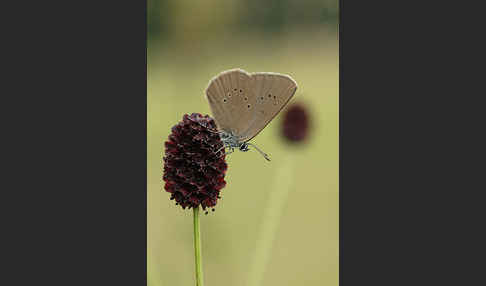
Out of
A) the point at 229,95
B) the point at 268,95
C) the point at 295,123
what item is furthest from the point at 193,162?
the point at 295,123

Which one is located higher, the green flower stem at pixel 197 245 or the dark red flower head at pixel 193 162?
the dark red flower head at pixel 193 162

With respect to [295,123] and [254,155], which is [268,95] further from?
[295,123]

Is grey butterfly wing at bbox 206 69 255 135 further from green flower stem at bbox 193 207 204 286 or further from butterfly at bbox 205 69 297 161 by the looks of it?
green flower stem at bbox 193 207 204 286

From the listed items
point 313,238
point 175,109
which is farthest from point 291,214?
point 175,109

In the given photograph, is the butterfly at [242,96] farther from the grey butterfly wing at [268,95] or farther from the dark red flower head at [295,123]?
the dark red flower head at [295,123]

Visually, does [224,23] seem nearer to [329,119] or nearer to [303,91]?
[303,91]

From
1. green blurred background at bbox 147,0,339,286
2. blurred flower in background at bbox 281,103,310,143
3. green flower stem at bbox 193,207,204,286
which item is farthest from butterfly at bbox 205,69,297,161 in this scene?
blurred flower in background at bbox 281,103,310,143

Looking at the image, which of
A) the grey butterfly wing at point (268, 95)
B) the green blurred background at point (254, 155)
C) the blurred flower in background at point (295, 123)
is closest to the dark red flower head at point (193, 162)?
the grey butterfly wing at point (268, 95)
